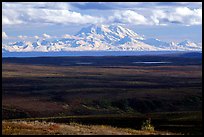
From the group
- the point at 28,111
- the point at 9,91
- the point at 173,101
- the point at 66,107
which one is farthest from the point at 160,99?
the point at 9,91

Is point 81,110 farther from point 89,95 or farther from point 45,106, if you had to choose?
point 89,95

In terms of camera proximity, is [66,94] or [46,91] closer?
[66,94]

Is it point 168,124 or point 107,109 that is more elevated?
point 168,124

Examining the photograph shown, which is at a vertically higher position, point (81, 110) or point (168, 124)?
point (168, 124)

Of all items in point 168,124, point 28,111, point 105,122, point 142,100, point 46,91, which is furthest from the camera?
point 46,91

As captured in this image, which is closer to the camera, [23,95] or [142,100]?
[142,100]

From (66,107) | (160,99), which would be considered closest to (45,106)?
(66,107)

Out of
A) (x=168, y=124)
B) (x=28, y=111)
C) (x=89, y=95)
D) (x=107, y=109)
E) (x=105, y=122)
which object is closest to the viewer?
(x=168, y=124)

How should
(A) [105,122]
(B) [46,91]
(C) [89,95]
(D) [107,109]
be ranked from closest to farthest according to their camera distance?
(A) [105,122], (D) [107,109], (C) [89,95], (B) [46,91]

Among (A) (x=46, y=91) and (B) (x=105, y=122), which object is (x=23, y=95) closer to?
(A) (x=46, y=91)
